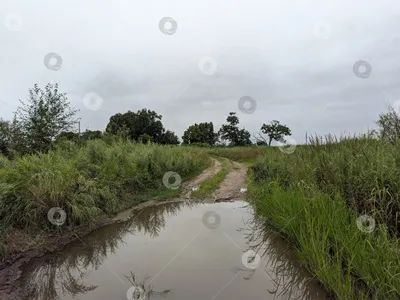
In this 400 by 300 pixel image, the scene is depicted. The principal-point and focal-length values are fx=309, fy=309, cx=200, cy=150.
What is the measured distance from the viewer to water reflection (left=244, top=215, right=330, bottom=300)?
12.4 ft

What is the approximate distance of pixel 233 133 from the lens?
4556cm

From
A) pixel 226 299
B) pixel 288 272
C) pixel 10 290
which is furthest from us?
pixel 288 272

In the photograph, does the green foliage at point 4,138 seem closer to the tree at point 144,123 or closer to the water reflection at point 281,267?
the water reflection at point 281,267

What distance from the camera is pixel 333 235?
4.04m

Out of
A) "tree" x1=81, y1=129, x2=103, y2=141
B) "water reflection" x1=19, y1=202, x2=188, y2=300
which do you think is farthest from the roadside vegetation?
"tree" x1=81, y1=129, x2=103, y2=141

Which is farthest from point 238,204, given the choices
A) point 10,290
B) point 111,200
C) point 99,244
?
point 10,290

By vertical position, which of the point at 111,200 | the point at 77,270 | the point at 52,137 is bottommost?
the point at 77,270

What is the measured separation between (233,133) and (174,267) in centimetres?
4163

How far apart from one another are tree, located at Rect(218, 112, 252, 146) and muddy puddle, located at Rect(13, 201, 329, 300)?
38.2 m

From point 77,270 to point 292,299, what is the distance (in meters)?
3.09

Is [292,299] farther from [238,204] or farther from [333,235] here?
[238,204]

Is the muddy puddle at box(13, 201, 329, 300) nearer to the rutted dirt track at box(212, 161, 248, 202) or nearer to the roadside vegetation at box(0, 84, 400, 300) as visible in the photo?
the roadside vegetation at box(0, 84, 400, 300)

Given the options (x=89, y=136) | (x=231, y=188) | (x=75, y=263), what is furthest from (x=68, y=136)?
(x=75, y=263)

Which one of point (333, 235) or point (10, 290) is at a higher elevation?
point (333, 235)
